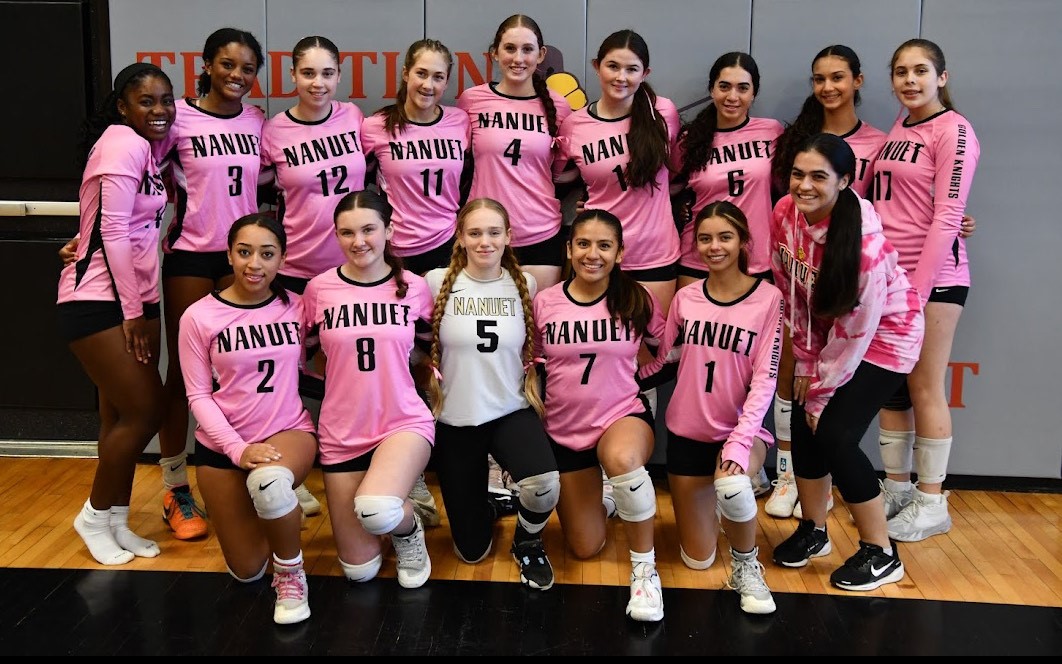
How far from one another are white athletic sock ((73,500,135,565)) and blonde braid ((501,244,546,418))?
1395 mm

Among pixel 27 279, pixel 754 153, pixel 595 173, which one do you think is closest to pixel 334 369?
pixel 595 173

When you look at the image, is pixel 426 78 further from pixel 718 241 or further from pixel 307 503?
pixel 307 503

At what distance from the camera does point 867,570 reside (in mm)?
2885

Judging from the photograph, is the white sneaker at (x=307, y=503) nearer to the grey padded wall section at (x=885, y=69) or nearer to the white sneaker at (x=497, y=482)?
the white sneaker at (x=497, y=482)

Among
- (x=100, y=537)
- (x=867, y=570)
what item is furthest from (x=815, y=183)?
(x=100, y=537)

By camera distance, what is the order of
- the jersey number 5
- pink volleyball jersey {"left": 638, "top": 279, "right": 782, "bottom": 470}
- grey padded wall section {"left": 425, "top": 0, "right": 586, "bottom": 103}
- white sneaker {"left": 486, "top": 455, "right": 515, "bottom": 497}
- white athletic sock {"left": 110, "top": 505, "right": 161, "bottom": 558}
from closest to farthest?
pink volleyball jersey {"left": 638, "top": 279, "right": 782, "bottom": 470} < the jersey number 5 < white athletic sock {"left": 110, "top": 505, "right": 161, "bottom": 558} < white sneaker {"left": 486, "top": 455, "right": 515, "bottom": 497} < grey padded wall section {"left": 425, "top": 0, "right": 586, "bottom": 103}

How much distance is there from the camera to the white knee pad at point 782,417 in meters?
3.54

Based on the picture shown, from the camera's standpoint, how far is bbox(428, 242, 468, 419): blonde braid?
2.99 m

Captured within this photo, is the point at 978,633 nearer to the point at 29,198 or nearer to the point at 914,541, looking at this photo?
the point at 914,541

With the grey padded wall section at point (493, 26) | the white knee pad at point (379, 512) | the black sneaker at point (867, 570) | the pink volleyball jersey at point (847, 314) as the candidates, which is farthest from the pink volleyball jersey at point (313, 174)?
the black sneaker at point (867, 570)

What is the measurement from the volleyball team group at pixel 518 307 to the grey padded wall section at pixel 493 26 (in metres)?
0.35

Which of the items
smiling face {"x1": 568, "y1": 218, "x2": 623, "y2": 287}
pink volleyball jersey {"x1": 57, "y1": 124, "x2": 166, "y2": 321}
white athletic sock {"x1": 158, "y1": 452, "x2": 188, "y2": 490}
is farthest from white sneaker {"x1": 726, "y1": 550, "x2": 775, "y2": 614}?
pink volleyball jersey {"x1": 57, "y1": 124, "x2": 166, "y2": 321}

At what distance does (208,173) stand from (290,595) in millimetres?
1414

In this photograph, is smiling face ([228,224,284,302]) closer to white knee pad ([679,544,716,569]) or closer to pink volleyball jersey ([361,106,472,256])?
pink volleyball jersey ([361,106,472,256])
